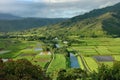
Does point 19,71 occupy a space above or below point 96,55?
above

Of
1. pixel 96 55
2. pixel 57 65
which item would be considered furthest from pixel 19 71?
pixel 96 55

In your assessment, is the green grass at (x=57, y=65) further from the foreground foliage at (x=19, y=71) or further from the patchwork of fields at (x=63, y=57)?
the foreground foliage at (x=19, y=71)

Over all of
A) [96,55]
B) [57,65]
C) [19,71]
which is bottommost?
[96,55]

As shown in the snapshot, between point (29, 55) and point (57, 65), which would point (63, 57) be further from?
point (57, 65)

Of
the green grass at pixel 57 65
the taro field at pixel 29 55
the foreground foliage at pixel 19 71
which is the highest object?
the foreground foliage at pixel 19 71

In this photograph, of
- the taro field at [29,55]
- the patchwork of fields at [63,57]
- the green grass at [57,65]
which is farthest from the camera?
the taro field at [29,55]

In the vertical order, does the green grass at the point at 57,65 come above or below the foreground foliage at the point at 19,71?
below

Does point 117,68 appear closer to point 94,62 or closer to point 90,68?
point 90,68

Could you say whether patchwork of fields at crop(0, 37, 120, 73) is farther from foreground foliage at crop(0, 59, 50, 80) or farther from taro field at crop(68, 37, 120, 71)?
foreground foliage at crop(0, 59, 50, 80)

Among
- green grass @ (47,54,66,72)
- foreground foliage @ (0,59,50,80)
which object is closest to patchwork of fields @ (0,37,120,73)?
green grass @ (47,54,66,72)

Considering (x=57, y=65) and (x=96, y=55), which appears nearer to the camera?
(x=57, y=65)

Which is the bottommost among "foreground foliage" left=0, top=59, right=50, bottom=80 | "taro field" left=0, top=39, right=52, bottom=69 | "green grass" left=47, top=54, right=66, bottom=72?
"taro field" left=0, top=39, right=52, bottom=69

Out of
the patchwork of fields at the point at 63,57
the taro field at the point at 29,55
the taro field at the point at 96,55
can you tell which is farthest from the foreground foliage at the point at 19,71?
the taro field at the point at 29,55
